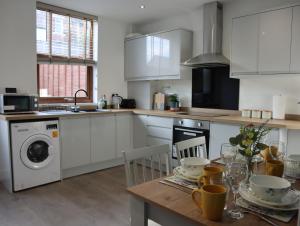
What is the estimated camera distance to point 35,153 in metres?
3.13

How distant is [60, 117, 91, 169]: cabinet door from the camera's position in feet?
11.3

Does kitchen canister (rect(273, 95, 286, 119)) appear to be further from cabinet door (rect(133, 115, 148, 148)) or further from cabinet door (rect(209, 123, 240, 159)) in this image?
cabinet door (rect(133, 115, 148, 148))

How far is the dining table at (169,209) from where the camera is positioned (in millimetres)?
897

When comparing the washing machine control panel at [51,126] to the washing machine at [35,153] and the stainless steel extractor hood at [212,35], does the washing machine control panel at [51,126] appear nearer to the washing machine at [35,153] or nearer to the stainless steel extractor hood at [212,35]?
the washing machine at [35,153]

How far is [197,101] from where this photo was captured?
4051mm

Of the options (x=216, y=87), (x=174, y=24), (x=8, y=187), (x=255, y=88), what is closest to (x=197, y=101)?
(x=216, y=87)

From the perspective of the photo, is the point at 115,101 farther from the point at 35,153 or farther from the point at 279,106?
the point at 279,106

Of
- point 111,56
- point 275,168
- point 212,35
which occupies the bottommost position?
point 275,168

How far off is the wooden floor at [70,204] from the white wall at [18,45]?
1430 mm

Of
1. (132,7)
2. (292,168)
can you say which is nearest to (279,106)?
(292,168)

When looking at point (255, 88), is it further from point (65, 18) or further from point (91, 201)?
point (65, 18)

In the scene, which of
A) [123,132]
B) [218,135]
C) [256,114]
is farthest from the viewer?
[123,132]

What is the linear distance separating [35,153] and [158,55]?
2.30m

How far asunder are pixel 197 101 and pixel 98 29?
6.81 feet
